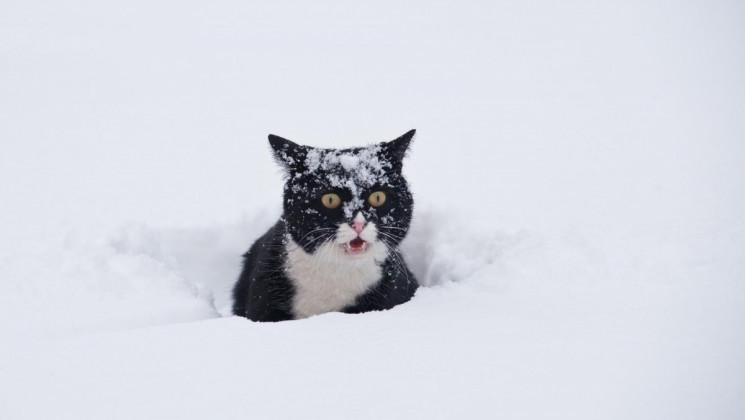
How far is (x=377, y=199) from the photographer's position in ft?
8.45

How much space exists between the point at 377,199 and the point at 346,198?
158 mm

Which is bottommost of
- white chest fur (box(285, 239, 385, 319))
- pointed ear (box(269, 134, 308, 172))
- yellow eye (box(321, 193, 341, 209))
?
white chest fur (box(285, 239, 385, 319))

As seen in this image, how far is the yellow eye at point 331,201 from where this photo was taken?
2.52 m

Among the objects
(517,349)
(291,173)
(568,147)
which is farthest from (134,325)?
(568,147)

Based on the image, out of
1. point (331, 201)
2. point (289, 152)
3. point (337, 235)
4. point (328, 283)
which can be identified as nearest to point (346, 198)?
point (331, 201)

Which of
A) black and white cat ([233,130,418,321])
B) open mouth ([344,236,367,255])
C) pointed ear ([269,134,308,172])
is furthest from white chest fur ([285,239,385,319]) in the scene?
pointed ear ([269,134,308,172])

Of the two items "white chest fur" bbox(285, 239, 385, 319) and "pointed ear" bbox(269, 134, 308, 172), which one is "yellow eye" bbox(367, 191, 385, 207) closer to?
"white chest fur" bbox(285, 239, 385, 319)

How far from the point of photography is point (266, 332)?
195cm

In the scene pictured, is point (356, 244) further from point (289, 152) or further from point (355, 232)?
point (289, 152)

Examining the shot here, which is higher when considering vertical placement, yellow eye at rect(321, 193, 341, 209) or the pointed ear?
the pointed ear

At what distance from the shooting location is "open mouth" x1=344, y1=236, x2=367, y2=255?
2541 mm

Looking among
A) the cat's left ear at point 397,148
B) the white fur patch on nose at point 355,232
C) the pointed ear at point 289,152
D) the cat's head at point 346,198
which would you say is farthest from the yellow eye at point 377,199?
the pointed ear at point 289,152

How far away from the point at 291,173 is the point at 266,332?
1015mm

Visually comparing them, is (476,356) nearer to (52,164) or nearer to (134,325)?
(134,325)
